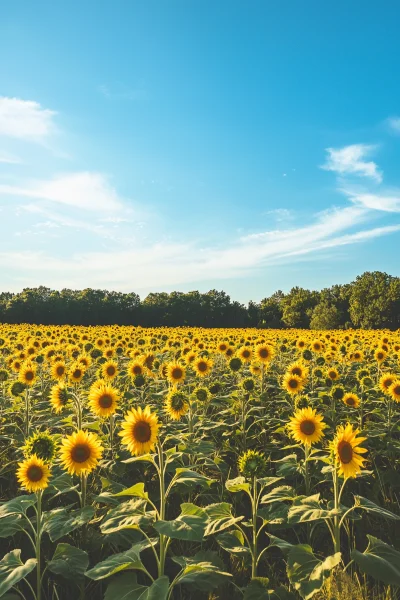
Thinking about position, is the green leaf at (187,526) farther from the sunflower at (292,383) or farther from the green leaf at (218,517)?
the sunflower at (292,383)

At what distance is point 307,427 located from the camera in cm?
439

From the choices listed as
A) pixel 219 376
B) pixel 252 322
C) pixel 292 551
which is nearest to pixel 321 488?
pixel 292 551

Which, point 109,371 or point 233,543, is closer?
point 233,543

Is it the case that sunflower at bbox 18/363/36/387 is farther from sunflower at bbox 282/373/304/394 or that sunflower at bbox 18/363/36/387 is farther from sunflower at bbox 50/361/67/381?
sunflower at bbox 282/373/304/394

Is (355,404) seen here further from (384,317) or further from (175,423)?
(384,317)

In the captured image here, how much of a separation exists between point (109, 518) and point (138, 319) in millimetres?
63614

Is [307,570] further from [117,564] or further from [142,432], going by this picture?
[142,432]

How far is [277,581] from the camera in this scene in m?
3.62

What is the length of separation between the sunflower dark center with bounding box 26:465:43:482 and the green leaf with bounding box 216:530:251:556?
148cm

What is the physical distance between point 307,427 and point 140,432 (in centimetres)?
181

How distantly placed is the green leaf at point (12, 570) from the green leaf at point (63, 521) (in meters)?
0.28

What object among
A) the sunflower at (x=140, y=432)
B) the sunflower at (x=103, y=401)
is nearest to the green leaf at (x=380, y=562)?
the sunflower at (x=140, y=432)

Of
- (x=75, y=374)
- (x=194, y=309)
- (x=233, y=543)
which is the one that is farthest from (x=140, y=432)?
(x=194, y=309)

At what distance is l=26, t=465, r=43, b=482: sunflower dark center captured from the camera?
3270 millimetres
